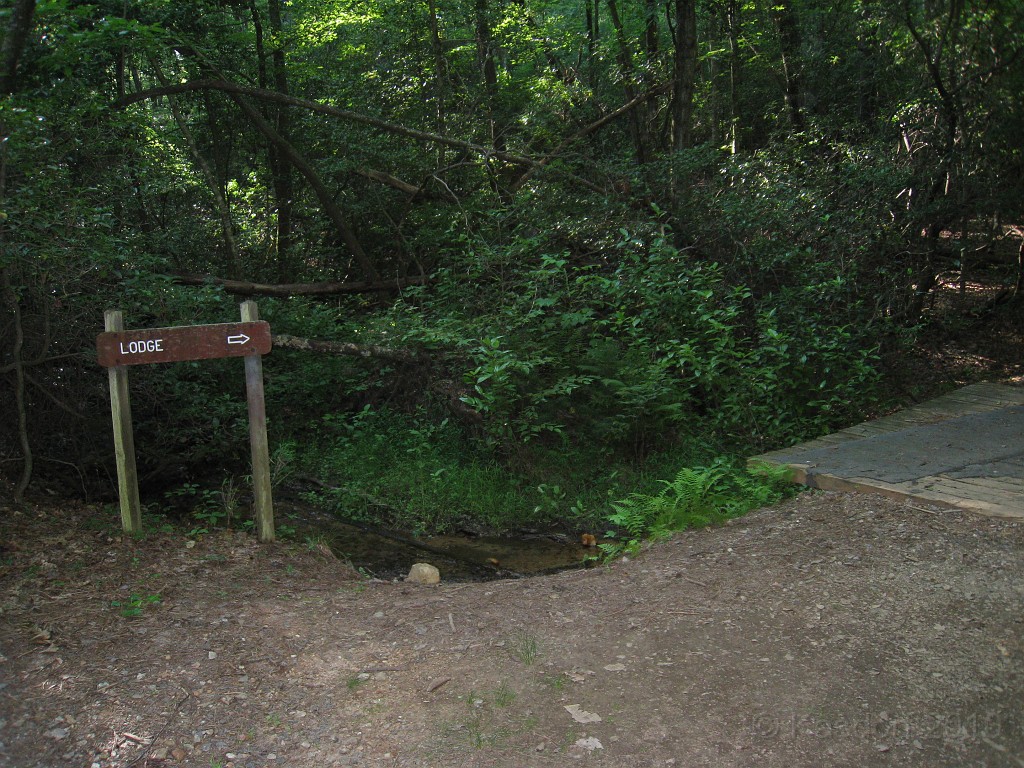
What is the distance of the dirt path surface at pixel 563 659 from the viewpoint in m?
3.23

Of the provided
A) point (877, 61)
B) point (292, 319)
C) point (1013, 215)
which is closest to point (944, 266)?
point (1013, 215)

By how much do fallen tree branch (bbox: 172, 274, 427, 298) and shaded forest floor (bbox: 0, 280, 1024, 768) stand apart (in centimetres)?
546

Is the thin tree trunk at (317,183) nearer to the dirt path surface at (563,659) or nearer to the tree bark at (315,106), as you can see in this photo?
the tree bark at (315,106)

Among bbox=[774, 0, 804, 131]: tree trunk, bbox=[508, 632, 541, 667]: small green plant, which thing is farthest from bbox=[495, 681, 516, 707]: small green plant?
bbox=[774, 0, 804, 131]: tree trunk

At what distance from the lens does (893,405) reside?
8062 mm

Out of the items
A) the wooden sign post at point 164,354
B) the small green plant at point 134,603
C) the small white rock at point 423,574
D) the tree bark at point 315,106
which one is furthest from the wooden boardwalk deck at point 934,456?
the tree bark at point 315,106

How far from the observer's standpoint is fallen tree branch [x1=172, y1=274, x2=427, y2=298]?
1030cm

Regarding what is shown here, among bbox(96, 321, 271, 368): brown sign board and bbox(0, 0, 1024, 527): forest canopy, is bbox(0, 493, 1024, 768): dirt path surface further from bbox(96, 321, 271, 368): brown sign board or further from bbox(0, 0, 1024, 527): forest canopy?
bbox(0, 0, 1024, 527): forest canopy

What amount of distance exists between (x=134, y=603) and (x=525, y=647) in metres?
2.17

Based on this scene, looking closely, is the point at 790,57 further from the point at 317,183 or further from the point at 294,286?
the point at 294,286

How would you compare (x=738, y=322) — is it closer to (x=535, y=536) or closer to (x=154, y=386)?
(x=535, y=536)

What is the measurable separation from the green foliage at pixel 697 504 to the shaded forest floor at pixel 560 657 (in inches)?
12.7

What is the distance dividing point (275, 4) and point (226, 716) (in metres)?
12.9

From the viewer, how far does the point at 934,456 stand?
6.02m
